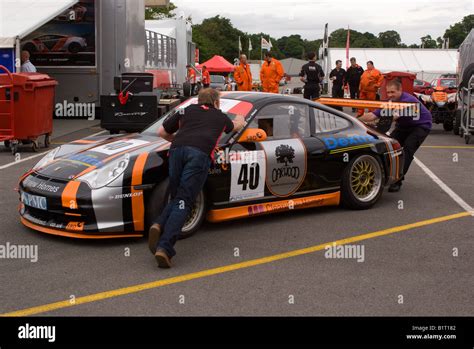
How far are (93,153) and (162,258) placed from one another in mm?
1640

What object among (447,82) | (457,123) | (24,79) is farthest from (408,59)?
(24,79)

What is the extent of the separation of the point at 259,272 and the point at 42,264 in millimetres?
1761

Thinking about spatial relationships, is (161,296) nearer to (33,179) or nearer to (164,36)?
(33,179)

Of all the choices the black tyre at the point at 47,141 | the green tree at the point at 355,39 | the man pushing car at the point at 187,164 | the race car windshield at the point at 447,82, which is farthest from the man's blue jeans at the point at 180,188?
the green tree at the point at 355,39

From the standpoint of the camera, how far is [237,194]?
6.75 meters

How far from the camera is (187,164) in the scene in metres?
5.73

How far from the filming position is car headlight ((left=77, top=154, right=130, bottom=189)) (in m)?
6.07

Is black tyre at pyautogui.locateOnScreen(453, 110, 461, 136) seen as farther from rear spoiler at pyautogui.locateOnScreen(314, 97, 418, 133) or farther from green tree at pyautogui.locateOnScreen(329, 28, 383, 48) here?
green tree at pyautogui.locateOnScreen(329, 28, 383, 48)

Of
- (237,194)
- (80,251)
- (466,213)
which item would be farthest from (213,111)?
(466,213)

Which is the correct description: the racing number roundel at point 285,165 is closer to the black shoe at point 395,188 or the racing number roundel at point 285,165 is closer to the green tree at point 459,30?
the black shoe at point 395,188

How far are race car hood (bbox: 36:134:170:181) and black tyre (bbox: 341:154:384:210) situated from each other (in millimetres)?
2214

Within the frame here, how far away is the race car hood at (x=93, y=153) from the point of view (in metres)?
6.30

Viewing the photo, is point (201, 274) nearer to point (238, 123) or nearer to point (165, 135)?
point (165, 135)
